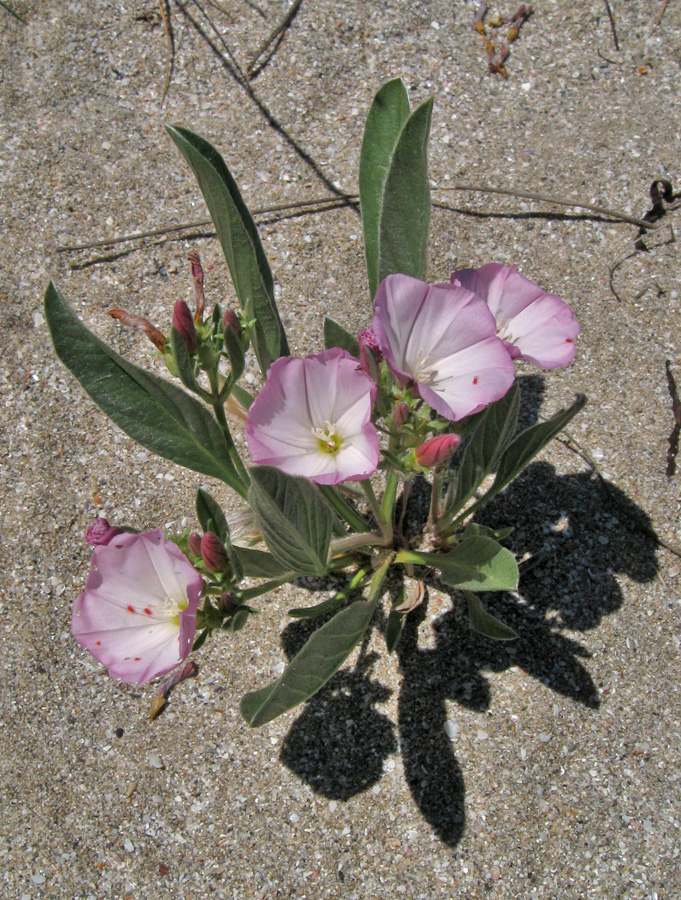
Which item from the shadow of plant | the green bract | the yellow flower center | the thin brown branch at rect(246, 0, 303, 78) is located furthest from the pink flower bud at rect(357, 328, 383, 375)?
the thin brown branch at rect(246, 0, 303, 78)

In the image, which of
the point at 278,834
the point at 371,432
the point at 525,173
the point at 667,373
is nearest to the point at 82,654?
the point at 278,834

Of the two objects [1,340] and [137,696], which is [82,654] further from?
[1,340]

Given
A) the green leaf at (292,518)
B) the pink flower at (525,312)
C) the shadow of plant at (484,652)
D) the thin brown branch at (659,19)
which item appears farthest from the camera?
the thin brown branch at (659,19)

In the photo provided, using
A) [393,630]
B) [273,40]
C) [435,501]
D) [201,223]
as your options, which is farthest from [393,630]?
[273,40]

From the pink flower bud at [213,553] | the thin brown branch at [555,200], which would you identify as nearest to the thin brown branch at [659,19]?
the thin brown branch at [555,200]

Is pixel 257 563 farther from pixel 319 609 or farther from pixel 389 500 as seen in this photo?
pixel 389 500

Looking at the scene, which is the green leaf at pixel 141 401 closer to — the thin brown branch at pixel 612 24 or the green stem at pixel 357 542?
the green stem at pixel 357 542
